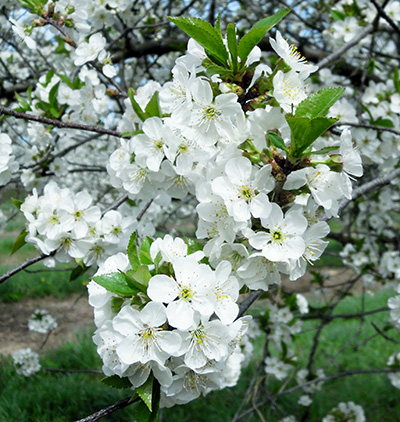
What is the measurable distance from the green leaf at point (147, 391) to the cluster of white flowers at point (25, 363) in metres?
2.93

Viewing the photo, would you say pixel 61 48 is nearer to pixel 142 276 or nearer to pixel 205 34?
pixel 205 34

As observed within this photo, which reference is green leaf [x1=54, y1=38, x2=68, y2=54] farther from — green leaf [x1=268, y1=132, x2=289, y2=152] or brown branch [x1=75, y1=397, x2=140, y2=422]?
brown branch [x1=75, y1=397, x2=140, y2=422]

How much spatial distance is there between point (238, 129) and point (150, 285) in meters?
0.40

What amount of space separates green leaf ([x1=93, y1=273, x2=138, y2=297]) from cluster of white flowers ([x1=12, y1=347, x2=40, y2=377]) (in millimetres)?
2939

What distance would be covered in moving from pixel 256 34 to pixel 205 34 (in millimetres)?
112

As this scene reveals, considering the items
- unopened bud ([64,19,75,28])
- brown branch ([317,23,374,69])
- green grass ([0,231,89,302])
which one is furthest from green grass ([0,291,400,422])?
green grass ([0,231,89,302])

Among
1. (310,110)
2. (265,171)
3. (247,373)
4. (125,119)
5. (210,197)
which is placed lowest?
(247,373)

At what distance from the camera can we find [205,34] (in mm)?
884

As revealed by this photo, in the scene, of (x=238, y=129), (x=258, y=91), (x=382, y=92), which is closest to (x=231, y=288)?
(x=238, y=129)

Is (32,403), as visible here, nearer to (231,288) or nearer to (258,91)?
(231,288)

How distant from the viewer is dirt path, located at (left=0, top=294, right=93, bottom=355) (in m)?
4.91

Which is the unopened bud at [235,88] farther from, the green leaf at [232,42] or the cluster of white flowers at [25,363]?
the cluster of white flowers at [25,363]

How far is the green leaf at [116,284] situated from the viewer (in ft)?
2.74

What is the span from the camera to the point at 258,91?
95 centimetres
